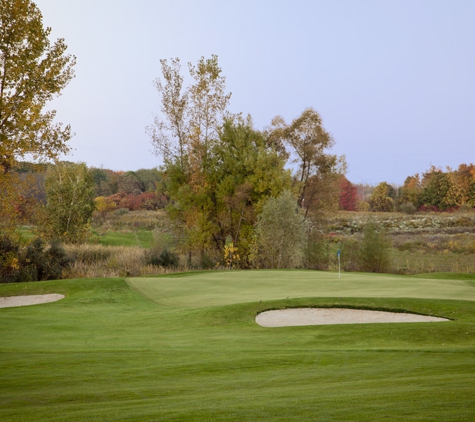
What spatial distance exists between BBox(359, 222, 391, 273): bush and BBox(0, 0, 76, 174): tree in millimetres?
18201

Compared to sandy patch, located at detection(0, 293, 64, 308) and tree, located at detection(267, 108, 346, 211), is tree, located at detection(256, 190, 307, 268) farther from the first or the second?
sandy patch, located at detection(0, 293, 64, 308)

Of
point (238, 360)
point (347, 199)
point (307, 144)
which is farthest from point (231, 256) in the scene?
point (347, 199)

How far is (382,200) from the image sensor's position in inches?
3265

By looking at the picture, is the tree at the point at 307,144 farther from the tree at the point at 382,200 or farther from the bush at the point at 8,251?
the tree at the point at 382,200

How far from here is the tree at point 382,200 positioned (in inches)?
3223

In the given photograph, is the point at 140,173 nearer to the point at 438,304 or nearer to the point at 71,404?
the point at 438,304

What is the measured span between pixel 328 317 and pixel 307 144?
26.7m

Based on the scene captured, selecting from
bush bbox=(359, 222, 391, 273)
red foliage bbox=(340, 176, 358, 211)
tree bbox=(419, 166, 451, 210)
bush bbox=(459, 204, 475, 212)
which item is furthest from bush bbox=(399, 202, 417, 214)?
bush bbox=(359, 222, 391, 273)

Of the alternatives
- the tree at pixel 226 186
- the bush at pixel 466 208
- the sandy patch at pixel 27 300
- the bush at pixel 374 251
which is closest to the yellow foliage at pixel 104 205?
the tree at pixel 226 186

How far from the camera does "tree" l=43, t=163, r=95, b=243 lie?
4209 centimetres

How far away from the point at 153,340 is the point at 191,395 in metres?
5.25

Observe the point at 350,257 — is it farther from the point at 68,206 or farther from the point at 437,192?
the point at 437,192

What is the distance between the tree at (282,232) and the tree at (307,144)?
8893 mm

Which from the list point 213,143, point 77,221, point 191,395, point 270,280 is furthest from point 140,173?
point 191,395
